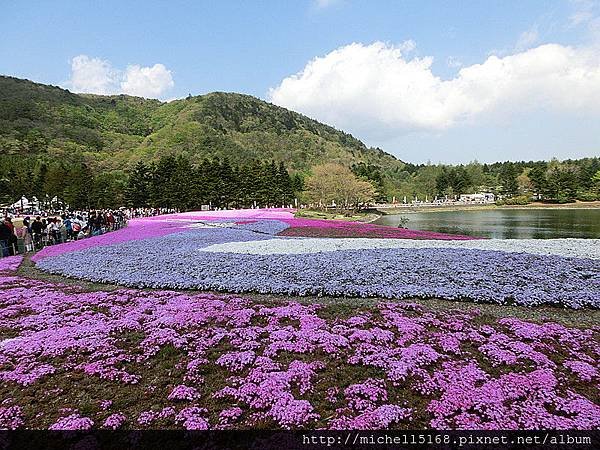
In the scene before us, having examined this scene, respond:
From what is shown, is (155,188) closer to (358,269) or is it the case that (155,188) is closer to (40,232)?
(40,232)

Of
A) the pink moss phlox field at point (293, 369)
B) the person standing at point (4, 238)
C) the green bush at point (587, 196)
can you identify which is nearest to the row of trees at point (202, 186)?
the person standing at point (4, 238)

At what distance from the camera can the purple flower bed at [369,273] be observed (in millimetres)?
10266

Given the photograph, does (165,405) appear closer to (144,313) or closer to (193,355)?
(193,355)

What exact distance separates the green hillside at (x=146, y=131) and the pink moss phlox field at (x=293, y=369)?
247ft

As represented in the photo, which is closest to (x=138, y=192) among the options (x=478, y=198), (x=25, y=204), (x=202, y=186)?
(x=202, y=186)

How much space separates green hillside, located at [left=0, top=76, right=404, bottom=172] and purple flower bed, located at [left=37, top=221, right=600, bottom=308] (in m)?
68.3

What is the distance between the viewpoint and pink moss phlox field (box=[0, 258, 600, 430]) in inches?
193

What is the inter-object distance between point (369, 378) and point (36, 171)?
90.0 metres

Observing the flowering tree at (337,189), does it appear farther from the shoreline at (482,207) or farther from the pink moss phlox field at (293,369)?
the pink moss phlox field at (293,369)

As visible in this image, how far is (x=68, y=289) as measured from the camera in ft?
38.5

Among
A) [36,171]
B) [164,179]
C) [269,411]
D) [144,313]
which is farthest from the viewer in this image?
[36,171]

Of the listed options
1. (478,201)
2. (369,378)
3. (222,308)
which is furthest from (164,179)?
(478,201)

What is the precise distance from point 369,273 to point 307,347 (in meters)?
5.59

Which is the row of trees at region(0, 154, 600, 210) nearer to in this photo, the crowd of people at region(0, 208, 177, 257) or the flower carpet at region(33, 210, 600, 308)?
the crowd of people at region(0, 208, 177, 257)
